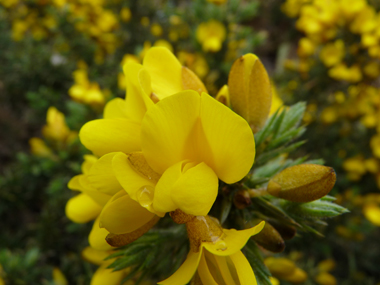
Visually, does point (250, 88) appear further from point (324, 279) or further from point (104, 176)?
point (324, 279)

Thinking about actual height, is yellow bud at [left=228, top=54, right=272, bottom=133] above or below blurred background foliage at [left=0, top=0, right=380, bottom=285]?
above

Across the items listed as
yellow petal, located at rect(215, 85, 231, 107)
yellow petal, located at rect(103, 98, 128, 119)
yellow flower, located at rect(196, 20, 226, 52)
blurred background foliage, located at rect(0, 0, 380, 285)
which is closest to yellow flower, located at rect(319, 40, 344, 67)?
blurred background foliage, located at rect(0, 0, 380, 285)

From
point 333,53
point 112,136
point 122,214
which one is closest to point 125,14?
point 333,53

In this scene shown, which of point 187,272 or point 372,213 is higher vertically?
point 187,272

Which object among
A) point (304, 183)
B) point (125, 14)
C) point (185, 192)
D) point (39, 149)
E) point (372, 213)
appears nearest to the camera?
point (185, 192)

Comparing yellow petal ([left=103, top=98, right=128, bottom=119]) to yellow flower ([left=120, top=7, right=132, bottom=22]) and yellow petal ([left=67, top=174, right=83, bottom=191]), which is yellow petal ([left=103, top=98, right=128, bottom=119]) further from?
yellow flower ([left=120, top=7, right=132, bottom=22])

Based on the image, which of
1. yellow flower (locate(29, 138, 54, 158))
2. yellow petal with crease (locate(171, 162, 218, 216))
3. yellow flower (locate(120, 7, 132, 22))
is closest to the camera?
yellow petal with crease (locate(171, 162, 218, 216))

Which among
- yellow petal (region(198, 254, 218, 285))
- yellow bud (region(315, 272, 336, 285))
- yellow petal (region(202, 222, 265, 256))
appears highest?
yellow petal (region(202, 222, 265, 256))
